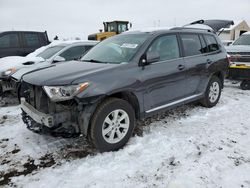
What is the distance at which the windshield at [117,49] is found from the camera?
403 cm

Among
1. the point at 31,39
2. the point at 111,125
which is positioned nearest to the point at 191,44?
the point at 111,125

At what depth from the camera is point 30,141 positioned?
4055mm

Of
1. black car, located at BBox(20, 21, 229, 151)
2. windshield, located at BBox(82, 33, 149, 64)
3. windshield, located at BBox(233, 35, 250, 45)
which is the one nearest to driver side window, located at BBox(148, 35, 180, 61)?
black car, located at BBox(20, 21, 229, 151)

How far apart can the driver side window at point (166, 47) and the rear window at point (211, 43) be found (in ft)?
4.01

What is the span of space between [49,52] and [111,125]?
4.71 metres

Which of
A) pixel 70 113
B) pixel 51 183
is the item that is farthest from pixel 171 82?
pixel 51 183

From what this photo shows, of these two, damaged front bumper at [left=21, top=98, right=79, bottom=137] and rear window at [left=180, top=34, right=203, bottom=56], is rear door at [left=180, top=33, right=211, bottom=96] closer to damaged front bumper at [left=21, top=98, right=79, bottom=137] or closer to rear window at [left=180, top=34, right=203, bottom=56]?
rear window at [left=180, top=34, right=203, bottom=56]

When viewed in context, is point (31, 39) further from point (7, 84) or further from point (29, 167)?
point (29, 167)

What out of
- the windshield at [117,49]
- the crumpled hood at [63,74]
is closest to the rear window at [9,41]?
the windshield at [117,49]

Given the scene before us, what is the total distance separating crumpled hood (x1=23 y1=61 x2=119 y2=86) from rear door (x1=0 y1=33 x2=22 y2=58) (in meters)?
5.53

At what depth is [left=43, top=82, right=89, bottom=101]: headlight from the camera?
126 inches

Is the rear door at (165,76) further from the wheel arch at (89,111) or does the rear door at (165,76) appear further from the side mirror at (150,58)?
the wheel arch at (89,111)

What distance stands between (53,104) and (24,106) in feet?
2.22

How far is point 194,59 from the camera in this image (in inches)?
193
